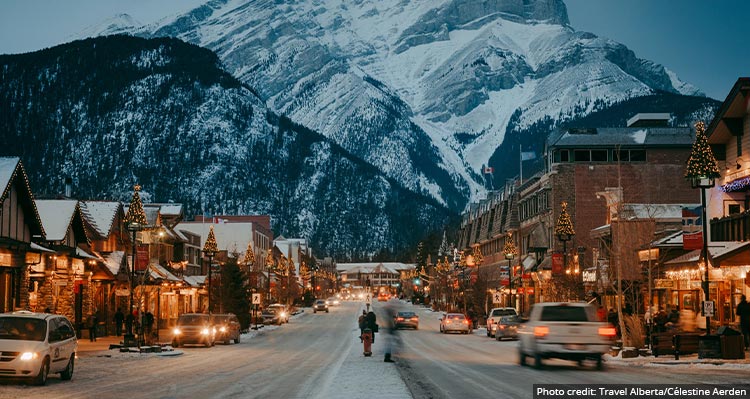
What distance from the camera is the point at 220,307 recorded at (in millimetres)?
64250

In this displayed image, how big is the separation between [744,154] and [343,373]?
81.7 ft

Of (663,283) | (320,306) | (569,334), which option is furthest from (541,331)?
(320,306)

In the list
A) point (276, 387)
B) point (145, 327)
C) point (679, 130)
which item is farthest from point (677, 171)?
point (276, 387)

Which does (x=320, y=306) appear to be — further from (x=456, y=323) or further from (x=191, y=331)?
(x=191, y=331)

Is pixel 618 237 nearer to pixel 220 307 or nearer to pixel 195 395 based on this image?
pixel 220 307

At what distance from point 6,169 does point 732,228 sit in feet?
98.8

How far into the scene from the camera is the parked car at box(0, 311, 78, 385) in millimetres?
22578

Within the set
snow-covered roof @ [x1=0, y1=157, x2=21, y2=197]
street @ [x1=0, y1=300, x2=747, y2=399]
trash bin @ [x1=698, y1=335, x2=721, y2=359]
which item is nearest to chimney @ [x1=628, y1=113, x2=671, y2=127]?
street @ [x1=0, y1=300, x2=747, y2=399]

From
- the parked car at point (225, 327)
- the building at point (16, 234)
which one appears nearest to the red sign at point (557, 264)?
the parked car at point (225, 327)

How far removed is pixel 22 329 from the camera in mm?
23844

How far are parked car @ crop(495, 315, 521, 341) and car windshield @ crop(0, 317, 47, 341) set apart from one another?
31.6 m

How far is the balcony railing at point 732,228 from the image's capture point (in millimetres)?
38312

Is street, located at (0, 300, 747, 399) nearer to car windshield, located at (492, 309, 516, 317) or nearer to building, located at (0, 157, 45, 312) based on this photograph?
building, located at (0, 157, 45, 312)

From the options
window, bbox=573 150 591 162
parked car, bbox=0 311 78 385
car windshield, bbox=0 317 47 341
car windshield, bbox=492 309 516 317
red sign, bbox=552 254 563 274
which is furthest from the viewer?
window, bbox=573 150 591 162
